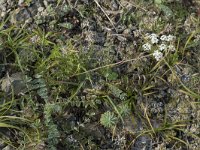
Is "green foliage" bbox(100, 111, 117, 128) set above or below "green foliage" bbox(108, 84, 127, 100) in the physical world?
below

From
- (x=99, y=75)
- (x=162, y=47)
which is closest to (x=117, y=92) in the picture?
(x=99, y=75)

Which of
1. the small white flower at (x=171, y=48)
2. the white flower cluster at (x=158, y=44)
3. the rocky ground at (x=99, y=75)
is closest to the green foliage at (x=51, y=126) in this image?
the rocky ground at (x=99, y=75)

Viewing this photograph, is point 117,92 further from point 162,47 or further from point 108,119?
point 162,47

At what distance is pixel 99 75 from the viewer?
2.88m

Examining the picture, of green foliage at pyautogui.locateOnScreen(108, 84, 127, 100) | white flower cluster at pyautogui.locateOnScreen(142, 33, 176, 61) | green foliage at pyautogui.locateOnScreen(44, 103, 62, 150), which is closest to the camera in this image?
green foliage at pyautogui.locateOnScreen(44, 103, 62, 150)

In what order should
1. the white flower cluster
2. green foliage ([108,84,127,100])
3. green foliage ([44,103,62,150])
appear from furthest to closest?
the white flower cluster → green foliage ([108,84,127,100]) → green foliage ([44,103,62,150])

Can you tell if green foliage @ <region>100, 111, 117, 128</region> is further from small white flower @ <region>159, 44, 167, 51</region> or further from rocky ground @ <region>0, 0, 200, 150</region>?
small white flower @ <region>159, 44, 167, 51</region>

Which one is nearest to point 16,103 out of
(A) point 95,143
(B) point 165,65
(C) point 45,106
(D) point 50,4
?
(C) point 45,106

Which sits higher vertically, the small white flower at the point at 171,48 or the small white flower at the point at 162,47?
the small white flower at the point at 162,47

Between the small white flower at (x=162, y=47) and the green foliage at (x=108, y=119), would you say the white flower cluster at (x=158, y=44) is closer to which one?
the small white flower at (x=162, y=47)

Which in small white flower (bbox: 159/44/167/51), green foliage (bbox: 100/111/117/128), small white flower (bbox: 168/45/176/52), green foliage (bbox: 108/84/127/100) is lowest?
green foliage (bbox: 100/111/117/128)

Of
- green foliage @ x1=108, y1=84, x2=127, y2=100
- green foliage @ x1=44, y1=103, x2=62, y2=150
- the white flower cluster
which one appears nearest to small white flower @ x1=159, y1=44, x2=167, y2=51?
the white flower cluster

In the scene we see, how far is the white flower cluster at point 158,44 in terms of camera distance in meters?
2.95

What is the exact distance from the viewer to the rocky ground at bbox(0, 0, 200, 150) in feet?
8.90
